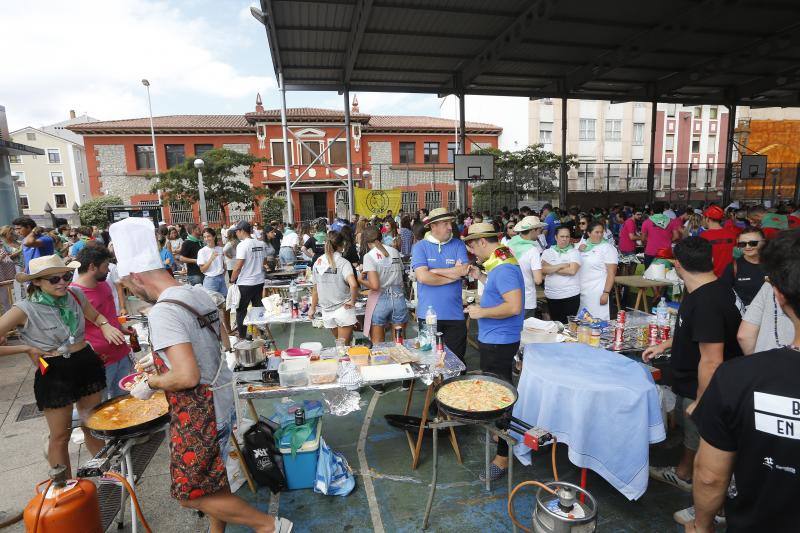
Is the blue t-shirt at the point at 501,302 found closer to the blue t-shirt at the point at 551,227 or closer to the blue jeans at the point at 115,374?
the blue jeans at the point at 115,374

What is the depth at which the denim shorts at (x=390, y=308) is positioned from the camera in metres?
5.08

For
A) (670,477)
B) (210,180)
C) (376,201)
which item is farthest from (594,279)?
(210,180)

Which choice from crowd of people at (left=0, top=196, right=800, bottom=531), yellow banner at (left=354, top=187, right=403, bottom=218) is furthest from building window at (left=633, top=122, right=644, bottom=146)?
crowd of people at (left=0, top=196, right=800, bottom=531)

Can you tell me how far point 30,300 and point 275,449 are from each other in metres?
2.17

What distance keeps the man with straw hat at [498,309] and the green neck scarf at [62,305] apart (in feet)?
10.4

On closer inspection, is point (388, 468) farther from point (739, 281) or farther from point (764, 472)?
point (739, 281)

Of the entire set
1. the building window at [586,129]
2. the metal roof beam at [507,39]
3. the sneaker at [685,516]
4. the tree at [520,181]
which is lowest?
the sneaker at [685,516]

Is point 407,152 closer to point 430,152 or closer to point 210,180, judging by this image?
point 430,152

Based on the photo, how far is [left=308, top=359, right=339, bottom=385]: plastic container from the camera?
3379 millimetres

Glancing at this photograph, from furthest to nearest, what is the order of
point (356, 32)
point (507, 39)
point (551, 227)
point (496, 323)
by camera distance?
point (507, 39), point (551, 227), point (356, 32), point (496, 323)

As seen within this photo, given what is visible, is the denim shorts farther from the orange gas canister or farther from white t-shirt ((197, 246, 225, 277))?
white t-shirt ((197, 246, 225, 277))

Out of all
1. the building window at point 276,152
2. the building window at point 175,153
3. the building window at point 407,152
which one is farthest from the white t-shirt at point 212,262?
the building window at point 175,153

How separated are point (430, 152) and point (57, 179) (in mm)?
37480

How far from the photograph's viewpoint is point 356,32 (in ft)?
33.8
